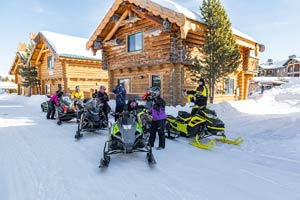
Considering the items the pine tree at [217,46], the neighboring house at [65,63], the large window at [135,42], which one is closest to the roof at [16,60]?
the neighboring house at [65,63]

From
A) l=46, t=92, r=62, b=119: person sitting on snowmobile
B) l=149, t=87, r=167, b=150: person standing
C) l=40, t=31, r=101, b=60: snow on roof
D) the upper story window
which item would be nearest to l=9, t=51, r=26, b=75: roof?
the upper story window

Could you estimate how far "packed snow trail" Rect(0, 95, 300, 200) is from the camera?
2.94m

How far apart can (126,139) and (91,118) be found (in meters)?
2.70

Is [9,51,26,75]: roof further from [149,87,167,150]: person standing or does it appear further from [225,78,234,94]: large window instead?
[149,87,167,150]: person standing

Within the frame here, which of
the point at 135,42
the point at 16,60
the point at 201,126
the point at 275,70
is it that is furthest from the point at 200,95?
the point at 275,70

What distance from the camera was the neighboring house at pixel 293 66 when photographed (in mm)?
51662

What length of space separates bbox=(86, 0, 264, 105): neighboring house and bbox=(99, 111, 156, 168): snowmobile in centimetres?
620

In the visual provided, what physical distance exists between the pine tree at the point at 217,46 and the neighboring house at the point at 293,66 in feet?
179

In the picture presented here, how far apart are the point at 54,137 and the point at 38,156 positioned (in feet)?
6.00

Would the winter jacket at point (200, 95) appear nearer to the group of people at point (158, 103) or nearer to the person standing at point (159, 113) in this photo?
the group of people at point (158, 103)

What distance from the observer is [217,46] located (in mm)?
9781

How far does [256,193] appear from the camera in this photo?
292 cm

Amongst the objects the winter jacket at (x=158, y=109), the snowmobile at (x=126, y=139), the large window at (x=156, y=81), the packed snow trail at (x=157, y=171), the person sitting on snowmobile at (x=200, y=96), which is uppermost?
the large window at (x=156, y=81)

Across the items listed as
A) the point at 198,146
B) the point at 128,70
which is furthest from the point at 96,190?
the point at 128,70
